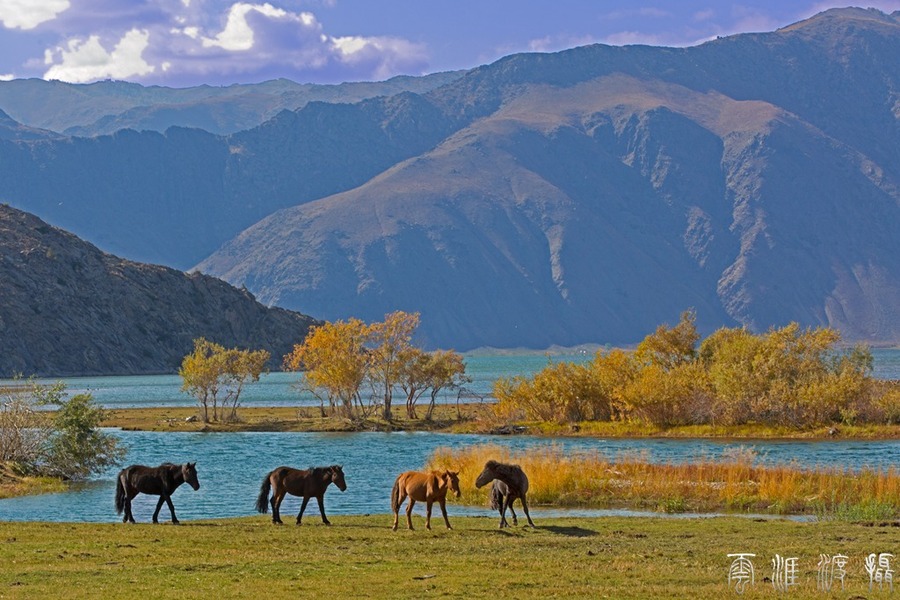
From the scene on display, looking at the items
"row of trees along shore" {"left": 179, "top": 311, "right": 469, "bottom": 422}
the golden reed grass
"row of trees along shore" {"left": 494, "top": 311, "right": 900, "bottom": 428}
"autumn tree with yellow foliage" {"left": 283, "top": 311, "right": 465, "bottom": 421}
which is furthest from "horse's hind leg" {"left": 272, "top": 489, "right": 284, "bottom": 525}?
"autumn tree with yellow foliage" {"left": 283, "top": 311, "right": 465, "bottom": 421}

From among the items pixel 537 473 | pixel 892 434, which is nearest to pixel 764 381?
pixel 892 434

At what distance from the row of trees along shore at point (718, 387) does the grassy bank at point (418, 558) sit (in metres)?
40.8

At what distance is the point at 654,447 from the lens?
63.9m

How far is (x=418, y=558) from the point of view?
25.0 m

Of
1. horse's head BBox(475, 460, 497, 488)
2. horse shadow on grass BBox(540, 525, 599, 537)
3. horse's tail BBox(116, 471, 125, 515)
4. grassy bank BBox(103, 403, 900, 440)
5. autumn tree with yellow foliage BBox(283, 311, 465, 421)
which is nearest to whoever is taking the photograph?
horse shadow on grass BBox(540, 525, 599, 537)

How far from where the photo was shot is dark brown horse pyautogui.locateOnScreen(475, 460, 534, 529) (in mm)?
29766

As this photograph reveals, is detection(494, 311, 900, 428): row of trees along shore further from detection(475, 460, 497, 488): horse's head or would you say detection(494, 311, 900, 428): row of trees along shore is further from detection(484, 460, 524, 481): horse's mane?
detection(475, 460, 497, 488): horse's head

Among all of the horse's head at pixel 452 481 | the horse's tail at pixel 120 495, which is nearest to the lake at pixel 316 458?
the horse's tail at pixel 120 495

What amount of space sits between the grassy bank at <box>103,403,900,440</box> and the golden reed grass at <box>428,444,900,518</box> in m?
25.6

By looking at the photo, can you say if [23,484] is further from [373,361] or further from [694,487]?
[373,361]

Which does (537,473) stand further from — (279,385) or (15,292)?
(15,292)

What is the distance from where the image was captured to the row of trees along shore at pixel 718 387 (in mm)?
71188

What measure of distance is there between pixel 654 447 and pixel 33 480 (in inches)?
1174

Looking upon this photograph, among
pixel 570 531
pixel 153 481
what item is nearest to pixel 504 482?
pixel 570 531
